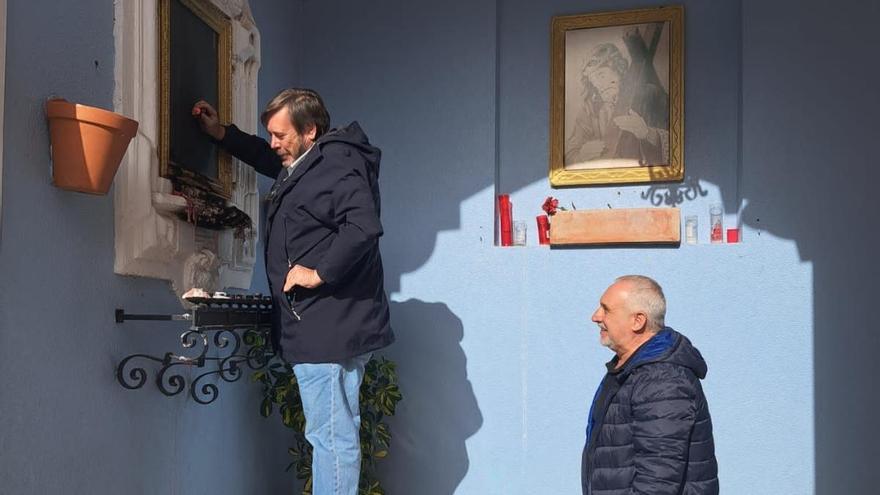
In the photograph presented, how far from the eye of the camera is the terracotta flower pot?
219cm

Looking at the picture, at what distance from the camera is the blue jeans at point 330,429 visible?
9.03 feet

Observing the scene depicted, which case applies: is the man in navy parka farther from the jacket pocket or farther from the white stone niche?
the white stone niche

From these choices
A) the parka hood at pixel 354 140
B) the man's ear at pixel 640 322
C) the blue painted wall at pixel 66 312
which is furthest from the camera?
the parka hood at pixel 354 140

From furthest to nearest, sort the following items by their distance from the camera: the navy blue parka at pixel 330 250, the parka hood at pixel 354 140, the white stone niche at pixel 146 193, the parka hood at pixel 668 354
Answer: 1. the parka hood at pixel 354 140
2. the navy blue parka at pixel 330 250
3. the white stone niche at pixel 146 193
4. the parka hood at pixel 668 354

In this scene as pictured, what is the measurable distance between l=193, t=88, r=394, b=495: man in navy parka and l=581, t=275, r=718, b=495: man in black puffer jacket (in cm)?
76

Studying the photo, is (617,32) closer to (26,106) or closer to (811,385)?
(811,385)

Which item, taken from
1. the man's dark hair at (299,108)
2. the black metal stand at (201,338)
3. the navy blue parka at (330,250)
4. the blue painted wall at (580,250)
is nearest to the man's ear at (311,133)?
the man's dark hair at (299,108)

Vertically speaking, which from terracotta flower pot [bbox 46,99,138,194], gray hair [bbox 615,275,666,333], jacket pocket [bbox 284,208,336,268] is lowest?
gray hair [bbox 615,275,666,333]

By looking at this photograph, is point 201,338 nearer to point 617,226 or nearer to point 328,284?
point 328,284

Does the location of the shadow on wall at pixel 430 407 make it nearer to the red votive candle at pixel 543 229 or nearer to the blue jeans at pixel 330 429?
the red votive candle at pixel 543 229

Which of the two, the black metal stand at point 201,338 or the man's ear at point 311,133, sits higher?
the man's ear at point 311,133

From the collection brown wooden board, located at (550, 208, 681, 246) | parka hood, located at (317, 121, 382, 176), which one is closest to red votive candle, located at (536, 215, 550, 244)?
brown wooden board, located at (550, 208, 681, 246)

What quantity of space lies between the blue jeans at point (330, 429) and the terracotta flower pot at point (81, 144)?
0.91 metres

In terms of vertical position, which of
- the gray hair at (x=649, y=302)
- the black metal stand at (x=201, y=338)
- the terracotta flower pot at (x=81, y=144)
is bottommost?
the black metal stand at (x=201, y=338)
